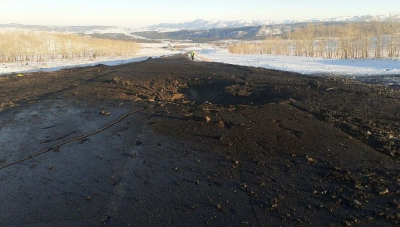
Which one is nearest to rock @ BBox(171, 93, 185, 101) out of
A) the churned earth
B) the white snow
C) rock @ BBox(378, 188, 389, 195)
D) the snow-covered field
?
the churned earth

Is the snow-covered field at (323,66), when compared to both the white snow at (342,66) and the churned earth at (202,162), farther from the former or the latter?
the churned earth at (202,162)

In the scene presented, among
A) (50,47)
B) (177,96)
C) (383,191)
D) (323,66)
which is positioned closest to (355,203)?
(383,191)

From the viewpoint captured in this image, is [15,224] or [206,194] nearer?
[15,224]

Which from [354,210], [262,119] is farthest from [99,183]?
[262,119]

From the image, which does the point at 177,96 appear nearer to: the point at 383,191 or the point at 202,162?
the point at 202,162

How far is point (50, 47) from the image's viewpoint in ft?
188

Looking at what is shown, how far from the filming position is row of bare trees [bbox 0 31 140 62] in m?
45.5

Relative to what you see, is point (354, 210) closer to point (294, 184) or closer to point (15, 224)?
point (294, 184)

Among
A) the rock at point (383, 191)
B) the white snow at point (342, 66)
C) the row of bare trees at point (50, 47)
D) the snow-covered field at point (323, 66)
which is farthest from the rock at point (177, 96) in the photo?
the row of bare trees at point (50, 47)

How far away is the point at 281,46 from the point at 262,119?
65.0 meters

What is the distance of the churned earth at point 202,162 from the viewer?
4582 millimetres

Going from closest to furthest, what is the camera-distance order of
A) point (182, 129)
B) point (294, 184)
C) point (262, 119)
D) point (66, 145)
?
point (294, 184)
point (66, 145)
point (182, 129)
point (262, 119)

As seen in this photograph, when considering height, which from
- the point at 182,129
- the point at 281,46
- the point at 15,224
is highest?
the point at 281,46

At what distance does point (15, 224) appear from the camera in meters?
4.45
